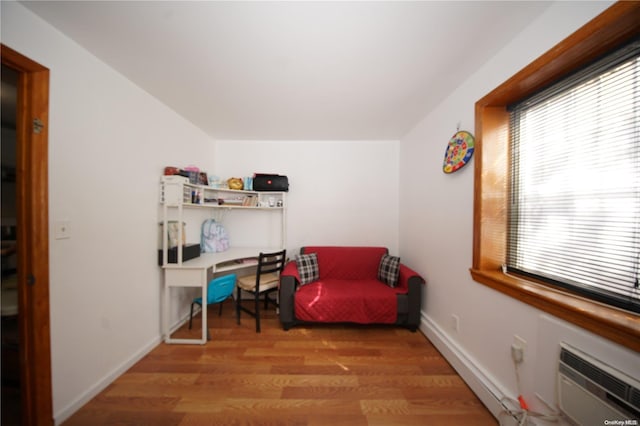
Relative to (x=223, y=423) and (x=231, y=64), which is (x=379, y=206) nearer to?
(x=231, y=64)

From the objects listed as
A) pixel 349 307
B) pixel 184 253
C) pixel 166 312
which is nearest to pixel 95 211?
pixel 184 253

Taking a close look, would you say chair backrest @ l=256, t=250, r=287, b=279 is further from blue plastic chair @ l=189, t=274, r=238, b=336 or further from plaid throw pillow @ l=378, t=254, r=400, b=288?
plaid throw pillow @ l=378, t=254, r=400, b=288

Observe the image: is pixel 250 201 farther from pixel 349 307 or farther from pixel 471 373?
pixel 471 373

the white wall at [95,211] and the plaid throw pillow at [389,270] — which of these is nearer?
the white wall at [95,211]

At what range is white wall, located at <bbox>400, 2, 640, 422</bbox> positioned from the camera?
973 millimetres

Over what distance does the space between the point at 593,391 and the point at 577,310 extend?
1.07 feet

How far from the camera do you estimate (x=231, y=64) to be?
4.61ft

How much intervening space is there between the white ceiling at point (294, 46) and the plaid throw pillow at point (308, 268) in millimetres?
1761

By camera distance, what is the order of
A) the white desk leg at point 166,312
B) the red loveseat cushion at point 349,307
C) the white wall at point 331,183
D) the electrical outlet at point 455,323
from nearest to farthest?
the electrical outlet at point 455,323 → the white desk leg at point 166,312 → the red loveseat cushion at point 349,307 → the white wall at point 331,183

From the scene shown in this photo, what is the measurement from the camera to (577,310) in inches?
34.3

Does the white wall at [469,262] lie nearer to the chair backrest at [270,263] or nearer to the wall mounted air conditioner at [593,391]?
the wall mounted air conditioner at [593,391]

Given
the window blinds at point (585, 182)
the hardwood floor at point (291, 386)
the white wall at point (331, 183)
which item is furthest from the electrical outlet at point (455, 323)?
the white wall at point (331, 183)

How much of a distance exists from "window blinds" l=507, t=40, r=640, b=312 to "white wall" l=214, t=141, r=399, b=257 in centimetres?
162

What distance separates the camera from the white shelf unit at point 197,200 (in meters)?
1.89
